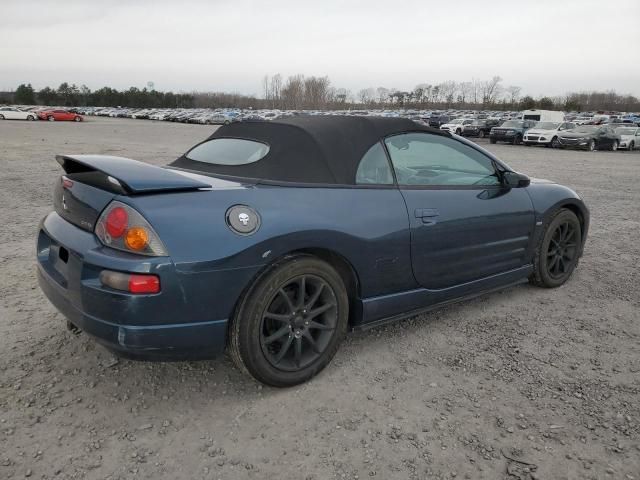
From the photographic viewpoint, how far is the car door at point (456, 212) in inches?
128

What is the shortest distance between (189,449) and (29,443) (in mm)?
720

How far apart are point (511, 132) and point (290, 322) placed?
1123 inches

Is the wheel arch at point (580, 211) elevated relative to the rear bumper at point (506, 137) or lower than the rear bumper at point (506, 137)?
elevated

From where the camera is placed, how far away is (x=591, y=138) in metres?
25.5

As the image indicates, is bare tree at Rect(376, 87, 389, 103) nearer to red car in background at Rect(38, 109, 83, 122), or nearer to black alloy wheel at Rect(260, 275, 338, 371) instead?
red car in background at Rect(38, 109, 83, 122)

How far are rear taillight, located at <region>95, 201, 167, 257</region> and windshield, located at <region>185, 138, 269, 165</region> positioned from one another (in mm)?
954

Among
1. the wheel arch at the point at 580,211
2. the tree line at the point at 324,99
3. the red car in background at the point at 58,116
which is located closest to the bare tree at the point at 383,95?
the tree line at the point at 324,99

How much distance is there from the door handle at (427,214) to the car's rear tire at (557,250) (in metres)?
1.44

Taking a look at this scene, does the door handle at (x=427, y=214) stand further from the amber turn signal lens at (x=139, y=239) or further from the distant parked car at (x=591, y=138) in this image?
the distant parked car at (x=591, y=138)

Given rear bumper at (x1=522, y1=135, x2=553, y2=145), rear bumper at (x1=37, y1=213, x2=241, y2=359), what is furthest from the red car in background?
rear bumper at (x1=37, y1=213, x2=241, y2=359)

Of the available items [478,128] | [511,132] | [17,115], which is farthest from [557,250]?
[17,115]

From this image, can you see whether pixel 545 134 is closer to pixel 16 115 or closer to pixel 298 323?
pixel 298 323

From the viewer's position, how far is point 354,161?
10.1 ft

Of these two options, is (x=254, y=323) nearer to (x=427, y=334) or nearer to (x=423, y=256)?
(x=423, y=256)
